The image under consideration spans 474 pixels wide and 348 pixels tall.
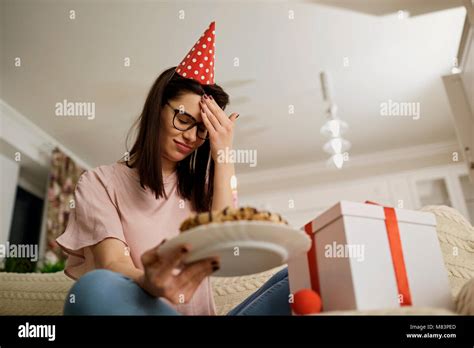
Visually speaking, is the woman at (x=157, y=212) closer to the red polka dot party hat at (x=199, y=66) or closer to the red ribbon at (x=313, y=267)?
the red polka dot party hat at (x=199, y=66)

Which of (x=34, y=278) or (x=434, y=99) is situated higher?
(x=434, y=99)

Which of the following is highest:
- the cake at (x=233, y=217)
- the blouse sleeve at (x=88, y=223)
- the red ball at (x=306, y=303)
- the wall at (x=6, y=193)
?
the wall at (x=6, y=193)

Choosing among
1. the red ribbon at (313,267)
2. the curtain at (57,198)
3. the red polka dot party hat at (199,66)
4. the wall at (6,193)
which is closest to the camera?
the red ribbon at (313,267)

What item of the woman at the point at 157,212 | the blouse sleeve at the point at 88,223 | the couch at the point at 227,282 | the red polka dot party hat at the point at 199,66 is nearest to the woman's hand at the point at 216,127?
the woman at the point at 157,212

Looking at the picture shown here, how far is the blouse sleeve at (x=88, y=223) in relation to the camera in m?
0.82

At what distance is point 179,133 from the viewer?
3.31ft

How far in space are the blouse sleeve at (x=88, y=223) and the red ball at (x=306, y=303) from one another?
375 mm

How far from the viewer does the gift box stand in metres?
0.59

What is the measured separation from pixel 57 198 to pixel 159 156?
105 inches

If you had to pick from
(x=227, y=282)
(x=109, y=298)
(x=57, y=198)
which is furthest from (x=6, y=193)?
(x=109, y=298)
